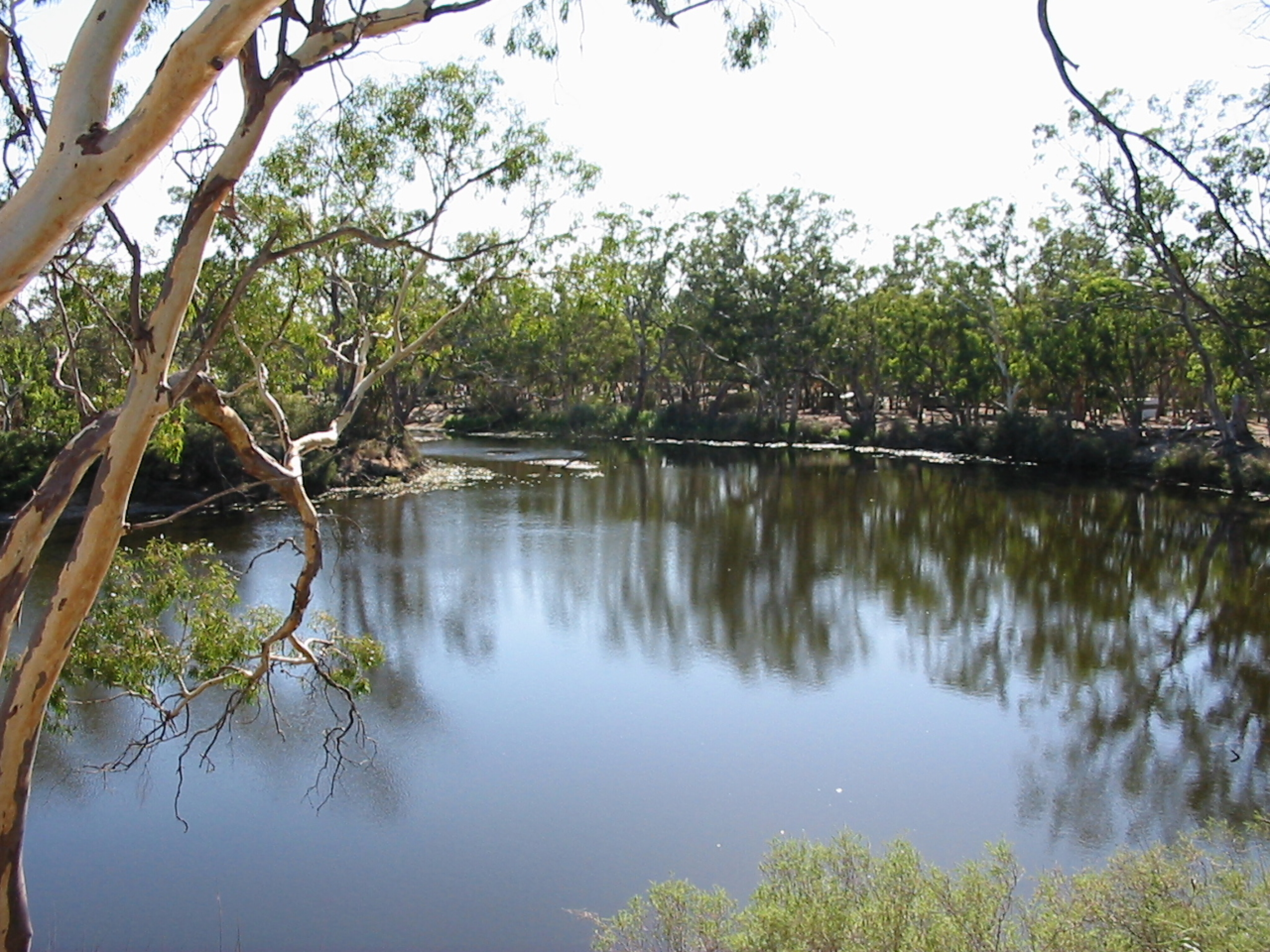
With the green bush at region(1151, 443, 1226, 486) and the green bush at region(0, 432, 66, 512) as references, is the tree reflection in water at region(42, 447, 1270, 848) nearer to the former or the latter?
the green bush at region(1151, 443, 1226, 486)

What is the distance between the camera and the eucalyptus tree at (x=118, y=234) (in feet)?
10.5

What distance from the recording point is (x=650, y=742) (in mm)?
9391

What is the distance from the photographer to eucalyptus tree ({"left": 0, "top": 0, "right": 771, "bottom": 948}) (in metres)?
3.19

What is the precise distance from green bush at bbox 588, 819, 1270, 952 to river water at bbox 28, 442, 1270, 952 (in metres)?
1.26

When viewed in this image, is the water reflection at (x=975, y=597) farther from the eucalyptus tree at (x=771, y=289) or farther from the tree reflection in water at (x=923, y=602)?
the eucalyptus tree at (x=771, y=289)

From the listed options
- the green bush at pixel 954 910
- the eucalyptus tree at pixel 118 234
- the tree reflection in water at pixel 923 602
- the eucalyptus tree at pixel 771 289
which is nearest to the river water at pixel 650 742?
the tree reflection in water at pixel 923 602

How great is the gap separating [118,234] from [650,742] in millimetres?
5983

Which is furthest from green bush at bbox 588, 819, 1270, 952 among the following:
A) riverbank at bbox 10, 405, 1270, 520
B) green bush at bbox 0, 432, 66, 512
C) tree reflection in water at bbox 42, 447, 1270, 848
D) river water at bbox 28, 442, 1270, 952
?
green bush at bbox 0, 432, 66, 512

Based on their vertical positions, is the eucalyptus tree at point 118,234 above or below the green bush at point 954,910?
above

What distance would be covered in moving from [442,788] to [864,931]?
4.46m

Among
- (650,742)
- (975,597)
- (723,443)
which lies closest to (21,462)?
(650,742)

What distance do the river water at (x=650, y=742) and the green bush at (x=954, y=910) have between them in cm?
126

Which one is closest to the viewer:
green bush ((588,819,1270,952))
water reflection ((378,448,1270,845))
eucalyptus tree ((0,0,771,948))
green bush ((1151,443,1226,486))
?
eucalyptus tree ((0,0,771,948))

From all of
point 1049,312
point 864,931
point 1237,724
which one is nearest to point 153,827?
point 864,931
